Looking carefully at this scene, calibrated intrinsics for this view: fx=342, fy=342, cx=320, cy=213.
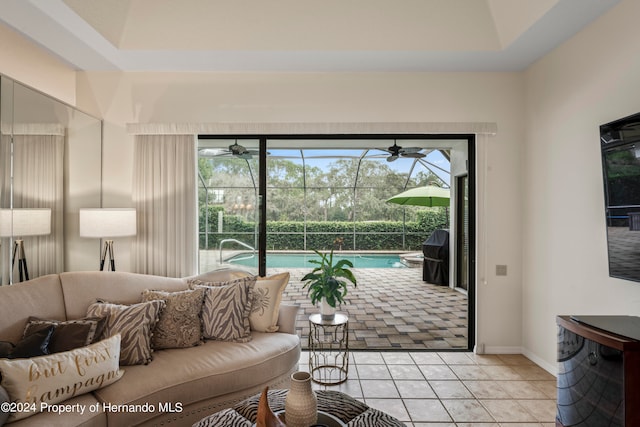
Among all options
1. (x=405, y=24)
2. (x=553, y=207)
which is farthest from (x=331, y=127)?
(x=553, y=207)

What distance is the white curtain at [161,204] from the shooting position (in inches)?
132

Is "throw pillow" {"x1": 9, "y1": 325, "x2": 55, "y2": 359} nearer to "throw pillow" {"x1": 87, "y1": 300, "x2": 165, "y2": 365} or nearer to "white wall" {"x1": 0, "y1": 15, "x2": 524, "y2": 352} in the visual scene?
"throw pillow" {"x1": 87, "y1": 300, "x2": 165, "y2": 365}

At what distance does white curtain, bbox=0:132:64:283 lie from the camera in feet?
7.89

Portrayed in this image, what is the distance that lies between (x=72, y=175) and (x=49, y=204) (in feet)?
1.36

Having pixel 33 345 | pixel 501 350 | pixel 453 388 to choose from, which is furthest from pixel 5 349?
pixel 501 350

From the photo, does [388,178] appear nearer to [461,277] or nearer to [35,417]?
[461,277]

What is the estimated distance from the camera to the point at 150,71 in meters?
3.38

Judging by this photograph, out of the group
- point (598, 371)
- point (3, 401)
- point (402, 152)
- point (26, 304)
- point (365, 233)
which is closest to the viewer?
point (3, 401)

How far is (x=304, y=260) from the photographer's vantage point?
5520mm

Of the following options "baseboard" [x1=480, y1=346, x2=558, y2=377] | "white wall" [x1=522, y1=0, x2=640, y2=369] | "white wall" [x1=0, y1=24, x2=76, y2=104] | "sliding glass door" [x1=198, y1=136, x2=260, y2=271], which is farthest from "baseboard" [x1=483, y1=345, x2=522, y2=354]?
"white wall" [x1=0, y1=24, x2=76, y2=104]

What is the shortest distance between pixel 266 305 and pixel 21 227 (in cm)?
187

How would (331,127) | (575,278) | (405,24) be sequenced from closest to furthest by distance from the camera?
1. (575,278)
2. (405,24)
3. (331,127)

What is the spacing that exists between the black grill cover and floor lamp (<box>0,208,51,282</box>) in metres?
5.07

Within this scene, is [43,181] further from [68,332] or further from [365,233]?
[365,233]
